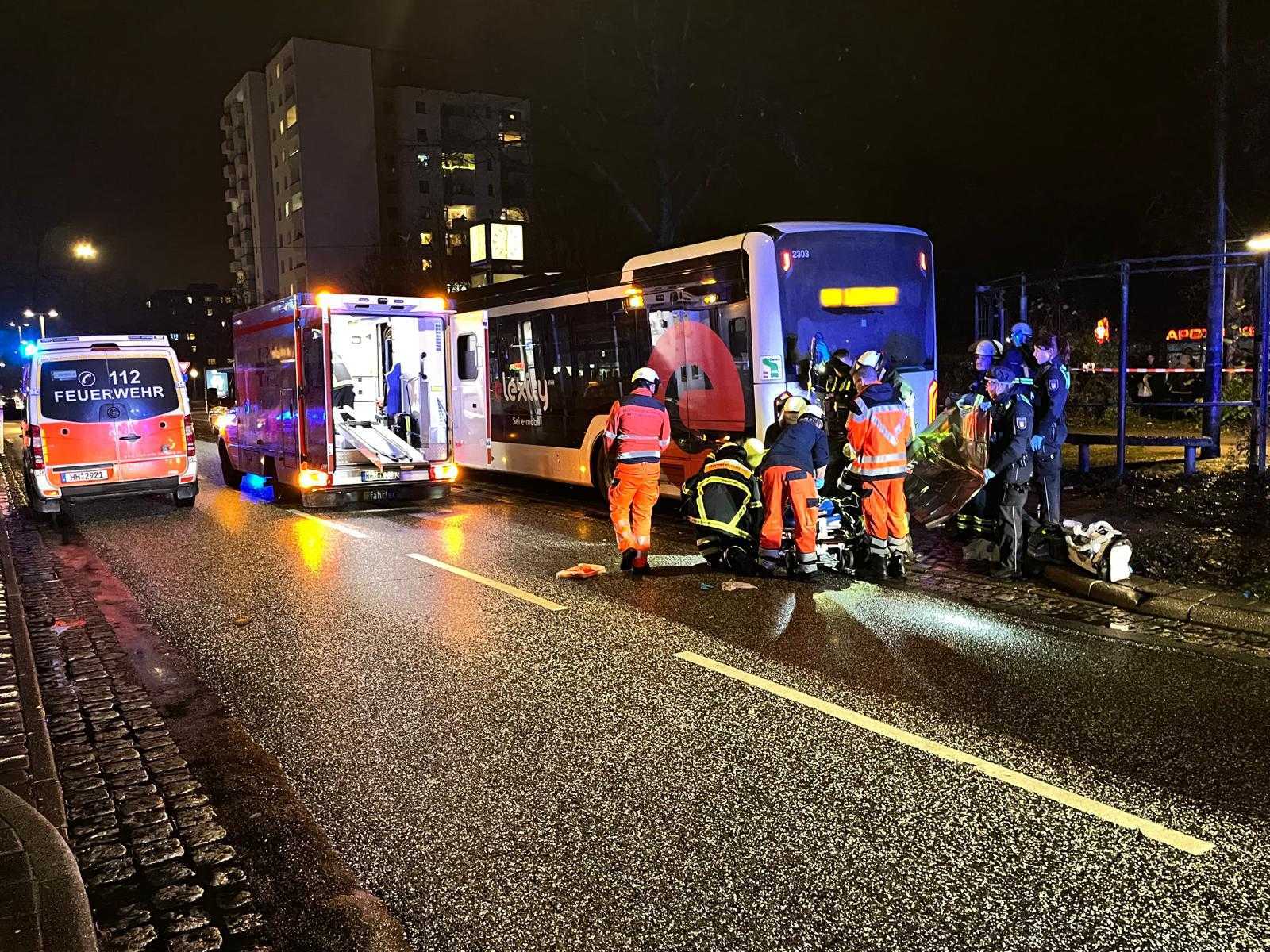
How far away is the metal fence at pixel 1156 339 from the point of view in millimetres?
12414

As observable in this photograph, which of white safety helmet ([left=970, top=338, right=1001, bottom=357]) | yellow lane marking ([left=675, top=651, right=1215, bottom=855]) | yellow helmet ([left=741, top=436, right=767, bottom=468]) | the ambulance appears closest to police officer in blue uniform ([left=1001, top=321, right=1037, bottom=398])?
white safety helmet ([left=970, top=338, right=1001, bottom=357])

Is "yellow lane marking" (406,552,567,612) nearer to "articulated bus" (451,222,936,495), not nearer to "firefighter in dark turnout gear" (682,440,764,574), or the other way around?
"firefighter in dark turnout gear" (682,440,764,574)

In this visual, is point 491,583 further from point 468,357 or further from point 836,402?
point 468,357

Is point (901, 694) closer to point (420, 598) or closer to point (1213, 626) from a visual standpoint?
point (1213, 626)

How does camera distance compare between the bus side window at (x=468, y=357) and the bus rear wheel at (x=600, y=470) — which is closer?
the bus rear wheel at (x=600, y=470)

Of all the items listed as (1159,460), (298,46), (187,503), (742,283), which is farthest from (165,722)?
(298,46)

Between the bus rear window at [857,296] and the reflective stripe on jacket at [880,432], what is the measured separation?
7.57ft

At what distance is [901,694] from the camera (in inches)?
233

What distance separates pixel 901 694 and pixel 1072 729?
95 centimetres

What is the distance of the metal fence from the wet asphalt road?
644cm

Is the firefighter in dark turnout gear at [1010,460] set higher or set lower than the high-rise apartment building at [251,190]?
lower

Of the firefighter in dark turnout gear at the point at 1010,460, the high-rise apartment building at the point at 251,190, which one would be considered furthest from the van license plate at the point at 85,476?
the high-rise apartment building at the point at 251,190

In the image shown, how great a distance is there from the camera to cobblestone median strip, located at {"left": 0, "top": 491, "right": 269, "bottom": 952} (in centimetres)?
362

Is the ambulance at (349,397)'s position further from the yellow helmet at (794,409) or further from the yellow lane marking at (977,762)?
the yellow lane marking at (977,762)
